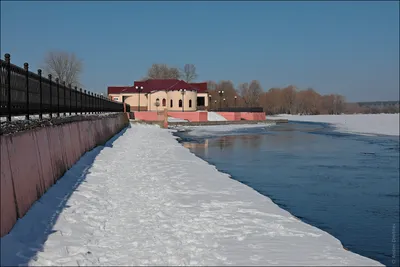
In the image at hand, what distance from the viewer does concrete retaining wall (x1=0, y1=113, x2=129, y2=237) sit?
6219 millimetres

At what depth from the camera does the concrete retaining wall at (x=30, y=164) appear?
6219mm

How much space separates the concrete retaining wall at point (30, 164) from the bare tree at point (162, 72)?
12351cm

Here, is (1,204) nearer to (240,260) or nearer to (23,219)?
(23,219)

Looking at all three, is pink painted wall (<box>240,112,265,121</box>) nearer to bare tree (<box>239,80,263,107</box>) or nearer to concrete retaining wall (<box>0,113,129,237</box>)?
concrete retaining wall (<box>0,113,129,237</box>)

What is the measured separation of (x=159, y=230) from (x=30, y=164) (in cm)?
262

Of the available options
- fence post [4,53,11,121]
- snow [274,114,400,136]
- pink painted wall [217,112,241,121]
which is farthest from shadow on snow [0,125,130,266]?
pink painted wall [217,112,241,121]

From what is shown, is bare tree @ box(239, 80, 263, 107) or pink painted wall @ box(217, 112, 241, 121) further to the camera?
bare tree @ box(239, 80, 263, 107)

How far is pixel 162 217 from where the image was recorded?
8.21m

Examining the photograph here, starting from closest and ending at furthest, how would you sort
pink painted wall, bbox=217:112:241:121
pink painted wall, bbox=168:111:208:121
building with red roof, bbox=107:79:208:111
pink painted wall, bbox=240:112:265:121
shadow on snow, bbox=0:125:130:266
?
1. shadow on snow, bbox=0:125:130:266
2. pink painted wall, bbox=168:111:208:121
3. pink painted wall, bbox=217:112:241:121
4. building with red roof, bbox=107:79:208:111
5. pink painted wall, bbox=240:112:265:121

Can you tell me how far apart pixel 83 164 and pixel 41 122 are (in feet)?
14.4

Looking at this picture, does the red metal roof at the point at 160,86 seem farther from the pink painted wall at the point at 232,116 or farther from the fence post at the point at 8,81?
the fence post at the point at 8,81

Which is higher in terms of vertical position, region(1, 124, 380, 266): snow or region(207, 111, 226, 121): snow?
region(207, 111, 226, 121): snow

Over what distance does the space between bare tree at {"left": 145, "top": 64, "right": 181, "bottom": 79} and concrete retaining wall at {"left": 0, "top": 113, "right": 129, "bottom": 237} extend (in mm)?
123511

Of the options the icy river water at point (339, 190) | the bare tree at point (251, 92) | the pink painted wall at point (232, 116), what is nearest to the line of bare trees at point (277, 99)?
the bare tree at point (251, 92)
